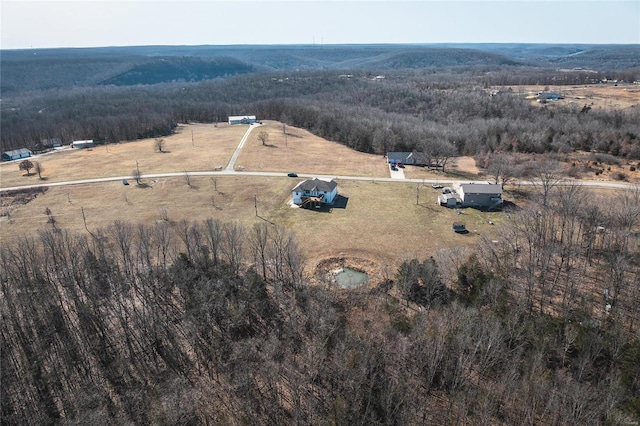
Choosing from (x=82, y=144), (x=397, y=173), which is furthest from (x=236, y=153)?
(x=82, y=144)

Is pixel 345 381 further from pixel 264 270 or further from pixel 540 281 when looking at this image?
pixel 540 281

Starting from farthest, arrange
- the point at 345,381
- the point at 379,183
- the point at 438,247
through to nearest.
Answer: the point at 379,183
the point at 438,247
the point at 345,381

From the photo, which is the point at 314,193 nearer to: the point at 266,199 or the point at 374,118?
the point at 266,199

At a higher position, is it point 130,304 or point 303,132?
point 303,132

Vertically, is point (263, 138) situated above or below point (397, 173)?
above

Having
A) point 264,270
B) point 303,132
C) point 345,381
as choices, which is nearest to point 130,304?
point 264,270

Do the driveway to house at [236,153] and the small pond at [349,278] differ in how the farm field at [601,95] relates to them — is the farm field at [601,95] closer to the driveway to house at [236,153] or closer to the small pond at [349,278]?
the driveway to house at [236,153]
